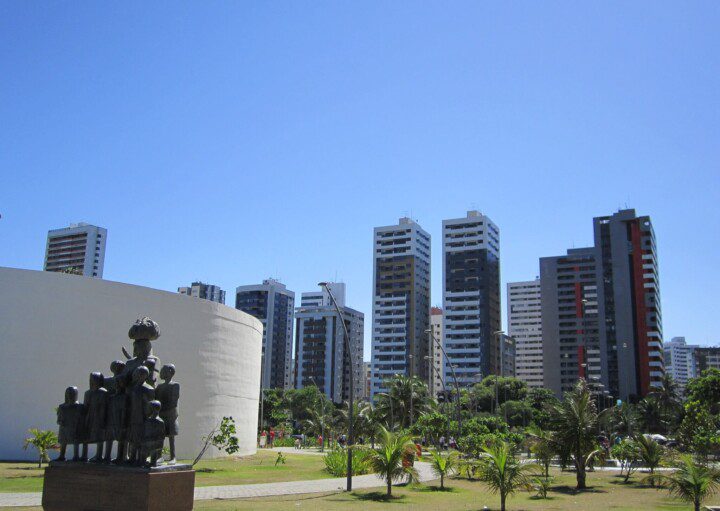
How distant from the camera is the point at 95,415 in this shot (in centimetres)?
1351

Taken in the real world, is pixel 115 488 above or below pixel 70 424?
below

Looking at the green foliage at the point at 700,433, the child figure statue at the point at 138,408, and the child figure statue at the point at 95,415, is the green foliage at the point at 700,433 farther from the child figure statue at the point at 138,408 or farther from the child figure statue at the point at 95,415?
the child figure statue at the point at 95,415

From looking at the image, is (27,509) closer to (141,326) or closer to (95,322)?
(141,326)

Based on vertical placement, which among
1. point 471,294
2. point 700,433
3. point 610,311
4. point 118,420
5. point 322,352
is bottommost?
point 700,433

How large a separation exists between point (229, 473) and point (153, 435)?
1609 centimetres

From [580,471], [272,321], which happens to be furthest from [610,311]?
[580,471]

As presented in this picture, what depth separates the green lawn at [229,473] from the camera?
2088 centimetres

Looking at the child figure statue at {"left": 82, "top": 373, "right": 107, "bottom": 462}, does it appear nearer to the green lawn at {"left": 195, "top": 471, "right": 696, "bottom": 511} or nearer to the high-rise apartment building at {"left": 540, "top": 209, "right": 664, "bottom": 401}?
the green lawn at {"left": 195, "top": 471, "right": 696, "bottom": 511}

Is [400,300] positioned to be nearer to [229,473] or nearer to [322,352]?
[322,352]

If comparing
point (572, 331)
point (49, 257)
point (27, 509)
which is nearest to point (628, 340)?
point (572, 331)

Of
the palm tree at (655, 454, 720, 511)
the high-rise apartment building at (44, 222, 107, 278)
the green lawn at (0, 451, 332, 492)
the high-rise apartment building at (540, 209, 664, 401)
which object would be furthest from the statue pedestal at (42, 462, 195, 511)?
the high-rise apartment building at (44, 222, 107, 278)

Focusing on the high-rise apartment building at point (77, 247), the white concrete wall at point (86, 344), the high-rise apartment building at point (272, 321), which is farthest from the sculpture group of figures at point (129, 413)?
the high-rise apartment building at point (272, 321)

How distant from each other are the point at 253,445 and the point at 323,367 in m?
101

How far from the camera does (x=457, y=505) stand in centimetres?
1842
